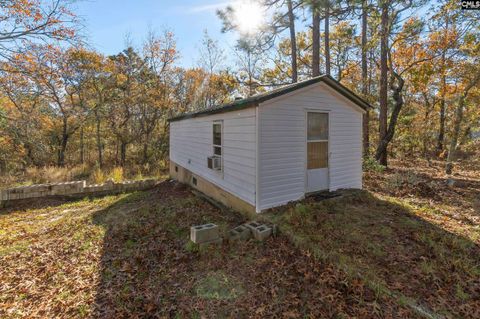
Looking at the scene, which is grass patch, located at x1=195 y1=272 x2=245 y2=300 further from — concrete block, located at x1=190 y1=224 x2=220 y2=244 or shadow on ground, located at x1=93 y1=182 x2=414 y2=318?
concrete block, located at x1=190 y1=224 x2=220 y2=244

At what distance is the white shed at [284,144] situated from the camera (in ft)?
16.6

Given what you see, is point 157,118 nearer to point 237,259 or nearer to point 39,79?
point 39,79

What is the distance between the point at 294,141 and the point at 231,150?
5.29 feet

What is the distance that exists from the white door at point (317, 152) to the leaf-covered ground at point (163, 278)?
2.09m

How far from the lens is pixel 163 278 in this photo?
3.65 m

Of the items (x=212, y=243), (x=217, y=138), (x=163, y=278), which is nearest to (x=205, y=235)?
(x=212, y=243)

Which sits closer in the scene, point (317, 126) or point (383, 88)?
point (317, 126)

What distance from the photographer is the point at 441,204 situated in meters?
5.75

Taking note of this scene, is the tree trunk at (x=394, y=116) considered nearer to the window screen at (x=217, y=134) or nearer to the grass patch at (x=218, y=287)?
the window screen at (x=217, y=134)

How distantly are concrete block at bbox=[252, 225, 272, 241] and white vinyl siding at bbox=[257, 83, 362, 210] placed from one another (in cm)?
66

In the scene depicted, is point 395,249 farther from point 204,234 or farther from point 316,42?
point 316,42

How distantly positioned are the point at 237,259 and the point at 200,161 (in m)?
4.68

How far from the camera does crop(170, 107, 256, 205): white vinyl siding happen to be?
17.1 ft

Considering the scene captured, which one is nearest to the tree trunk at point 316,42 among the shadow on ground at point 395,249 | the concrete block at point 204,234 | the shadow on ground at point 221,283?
the shadow on ground at point 395,249
